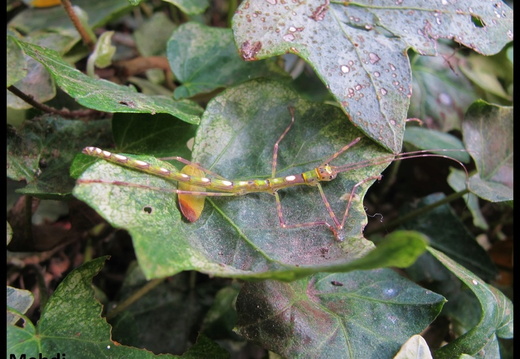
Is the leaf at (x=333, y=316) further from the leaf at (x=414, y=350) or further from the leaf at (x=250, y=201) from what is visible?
the leaf at (x=250, y=201)

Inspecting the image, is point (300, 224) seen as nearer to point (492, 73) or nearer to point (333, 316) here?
point (333, 316)

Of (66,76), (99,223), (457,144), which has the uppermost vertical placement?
(66,76)

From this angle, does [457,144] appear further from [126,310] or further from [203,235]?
[126,310]

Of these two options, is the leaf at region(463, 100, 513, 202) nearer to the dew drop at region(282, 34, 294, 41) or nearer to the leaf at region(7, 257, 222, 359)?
the dew drop at region(282, 34, 294, 41)

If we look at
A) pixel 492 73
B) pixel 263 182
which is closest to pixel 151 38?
pixel 263 182

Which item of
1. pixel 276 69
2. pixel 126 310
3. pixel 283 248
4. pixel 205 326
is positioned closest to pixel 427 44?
pixel 276 69

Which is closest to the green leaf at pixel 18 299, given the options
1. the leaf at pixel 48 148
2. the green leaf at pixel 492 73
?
the leaf at pixel 48 148
